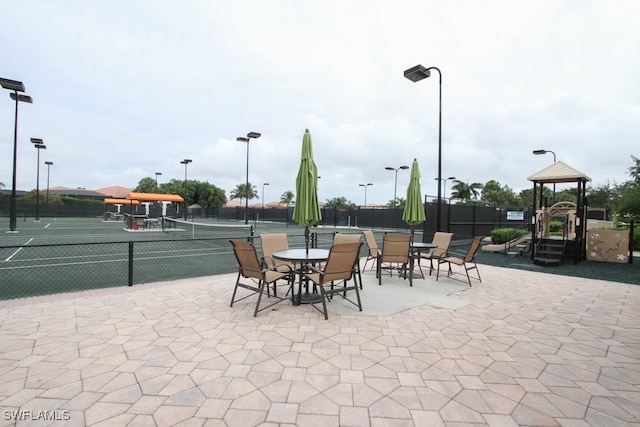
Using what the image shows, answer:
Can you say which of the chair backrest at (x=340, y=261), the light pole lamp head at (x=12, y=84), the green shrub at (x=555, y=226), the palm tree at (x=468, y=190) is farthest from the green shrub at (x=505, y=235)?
the palm tree at (x=468, y=190)

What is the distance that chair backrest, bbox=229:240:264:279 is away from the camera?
167 inches

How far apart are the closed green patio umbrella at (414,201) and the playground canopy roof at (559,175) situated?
21.0 feet

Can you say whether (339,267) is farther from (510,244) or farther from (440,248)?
(510,244)

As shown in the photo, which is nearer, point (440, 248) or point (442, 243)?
point (440, 248)

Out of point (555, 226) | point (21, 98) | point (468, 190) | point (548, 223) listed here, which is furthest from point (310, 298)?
point (468, 190)

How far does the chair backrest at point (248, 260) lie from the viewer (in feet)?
13.9

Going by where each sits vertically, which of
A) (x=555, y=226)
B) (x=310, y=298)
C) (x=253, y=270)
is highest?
(x=555, y=226)

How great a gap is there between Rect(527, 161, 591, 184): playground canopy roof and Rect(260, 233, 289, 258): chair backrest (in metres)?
9.95

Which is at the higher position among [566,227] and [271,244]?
[566,227]

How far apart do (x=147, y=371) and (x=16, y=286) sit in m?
Answer: 5.22

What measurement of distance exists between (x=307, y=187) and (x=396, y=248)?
8.14ft

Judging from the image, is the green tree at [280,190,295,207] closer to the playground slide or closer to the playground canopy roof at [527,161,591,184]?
the playground slide

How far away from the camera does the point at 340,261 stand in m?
4.30

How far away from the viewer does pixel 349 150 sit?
28500 millimetres
